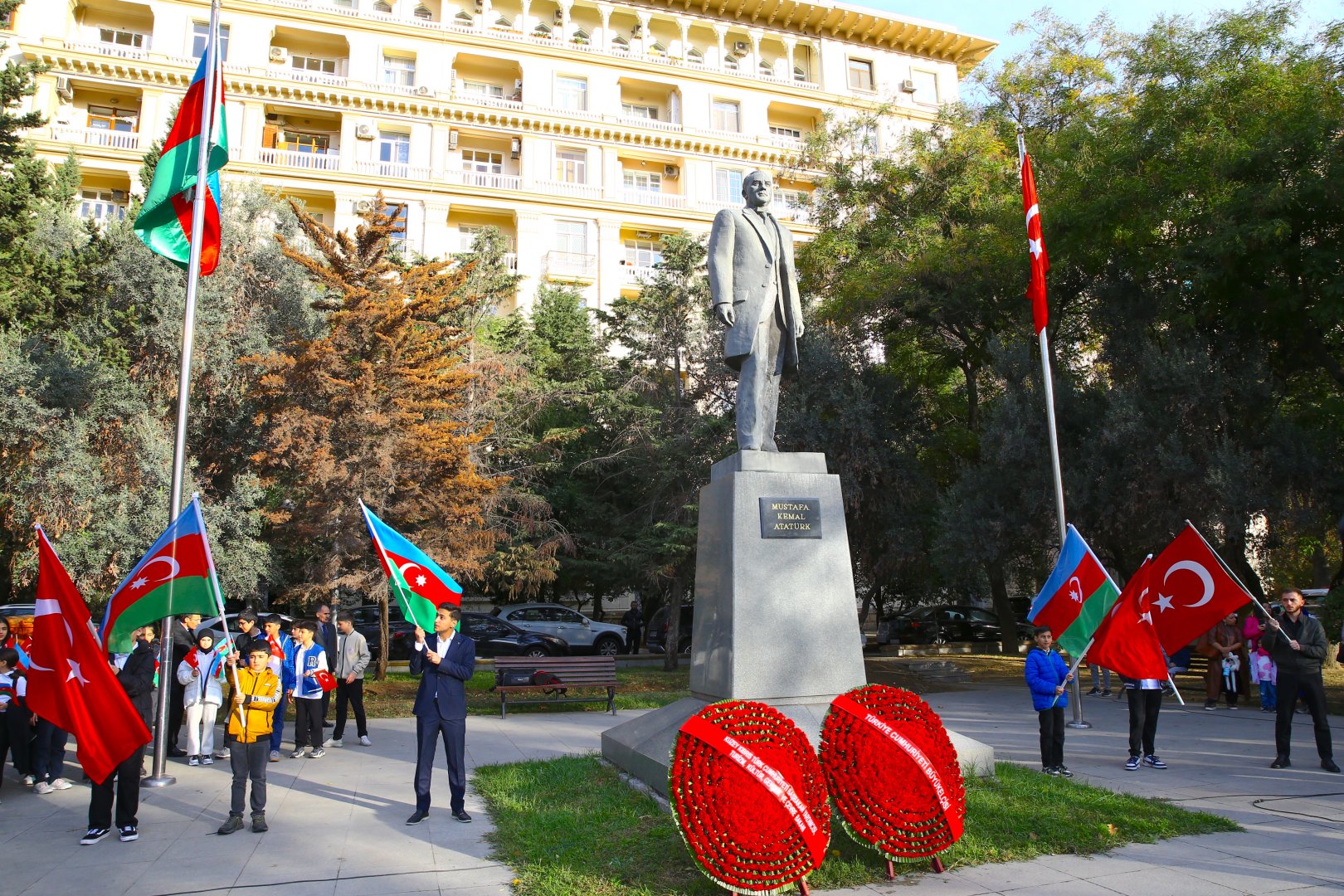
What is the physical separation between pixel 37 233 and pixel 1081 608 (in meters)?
23.0

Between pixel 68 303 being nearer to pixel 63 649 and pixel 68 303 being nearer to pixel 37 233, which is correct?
pixel 37 233

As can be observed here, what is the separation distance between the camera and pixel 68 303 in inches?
791

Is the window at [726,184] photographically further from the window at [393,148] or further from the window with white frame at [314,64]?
the window with white frame at [314,64]

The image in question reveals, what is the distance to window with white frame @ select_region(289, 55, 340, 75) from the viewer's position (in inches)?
1642

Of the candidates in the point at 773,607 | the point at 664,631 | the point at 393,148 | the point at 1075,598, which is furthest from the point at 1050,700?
the point at 393,148

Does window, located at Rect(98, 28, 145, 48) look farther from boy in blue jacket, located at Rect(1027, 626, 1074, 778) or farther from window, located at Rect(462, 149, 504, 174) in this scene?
boy in blue jacket, located at Rect(1027, 626, 1074, 778)

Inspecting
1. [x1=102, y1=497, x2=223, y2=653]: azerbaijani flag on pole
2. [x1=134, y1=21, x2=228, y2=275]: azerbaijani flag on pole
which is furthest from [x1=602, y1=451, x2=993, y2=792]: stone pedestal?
[x1=134, y1=21, x2=228, y2=275]: azerbaijani flag on pole

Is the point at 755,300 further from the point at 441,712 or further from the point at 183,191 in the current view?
the point at 183,191

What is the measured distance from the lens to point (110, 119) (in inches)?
1551

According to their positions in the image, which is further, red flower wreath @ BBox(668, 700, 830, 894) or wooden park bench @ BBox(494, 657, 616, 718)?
wooden park bench @ BBox(494, 657, 616, 718)

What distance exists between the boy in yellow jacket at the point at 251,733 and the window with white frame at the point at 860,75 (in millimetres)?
48298

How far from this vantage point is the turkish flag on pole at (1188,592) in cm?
898

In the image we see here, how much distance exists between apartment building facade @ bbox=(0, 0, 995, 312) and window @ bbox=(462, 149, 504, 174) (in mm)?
94

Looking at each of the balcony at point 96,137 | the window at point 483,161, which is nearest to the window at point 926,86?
the window at point 483,161
